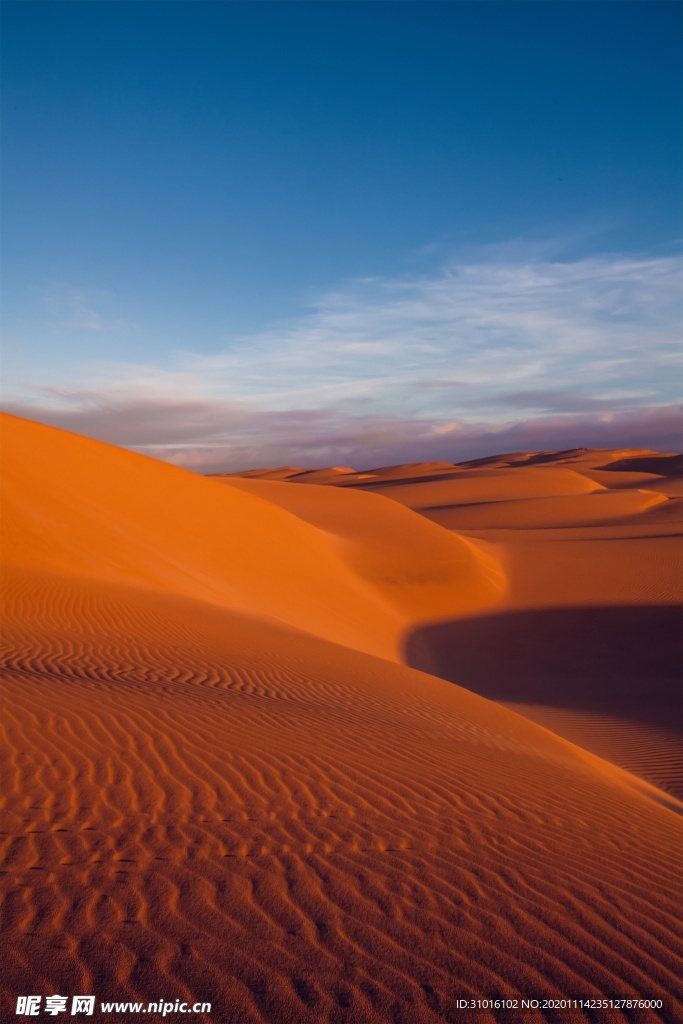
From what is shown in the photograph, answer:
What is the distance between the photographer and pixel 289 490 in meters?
47.9

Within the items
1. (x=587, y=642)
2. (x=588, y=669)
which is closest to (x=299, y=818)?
(x=588, y=669)

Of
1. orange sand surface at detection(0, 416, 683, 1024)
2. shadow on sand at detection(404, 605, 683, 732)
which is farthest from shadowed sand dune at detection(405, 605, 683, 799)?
Answer: orange sand surface at detection(0, 416, 683, 1024)

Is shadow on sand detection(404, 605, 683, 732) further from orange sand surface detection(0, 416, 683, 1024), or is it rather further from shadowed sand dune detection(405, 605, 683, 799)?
orange sand surface detection(0, 416, 683, 1024)

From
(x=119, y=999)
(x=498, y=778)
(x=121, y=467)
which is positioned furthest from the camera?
(x=121, y=467)

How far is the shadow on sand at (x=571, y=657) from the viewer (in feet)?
51.7

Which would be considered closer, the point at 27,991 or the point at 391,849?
the point at 27,991

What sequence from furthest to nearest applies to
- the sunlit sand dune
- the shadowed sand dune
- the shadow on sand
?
the shadow on sand → the sunlit sand dune → the shadowed sand dune

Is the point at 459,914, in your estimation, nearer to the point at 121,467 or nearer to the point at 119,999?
the point at 119,999

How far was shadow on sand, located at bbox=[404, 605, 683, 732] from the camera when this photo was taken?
51.7 ft

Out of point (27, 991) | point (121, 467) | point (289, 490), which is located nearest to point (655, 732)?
point (27, 991)

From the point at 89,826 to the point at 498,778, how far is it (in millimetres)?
3538

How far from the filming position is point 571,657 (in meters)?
18.9

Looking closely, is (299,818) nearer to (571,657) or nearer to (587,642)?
(571,657)

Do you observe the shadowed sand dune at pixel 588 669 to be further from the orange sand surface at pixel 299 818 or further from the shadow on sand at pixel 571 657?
the orange sand surface at pixel 299 818
